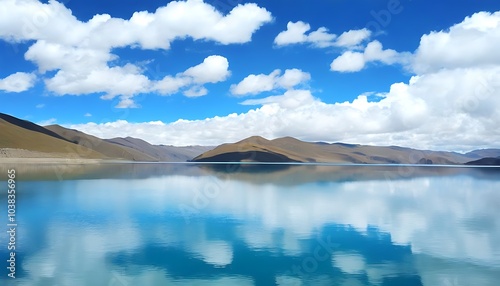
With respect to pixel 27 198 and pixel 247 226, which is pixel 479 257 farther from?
pixel 27 198

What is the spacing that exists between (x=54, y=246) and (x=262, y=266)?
15.0 metres

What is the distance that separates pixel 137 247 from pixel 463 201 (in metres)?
51.1

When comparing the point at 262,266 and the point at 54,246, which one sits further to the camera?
the point at 54,246

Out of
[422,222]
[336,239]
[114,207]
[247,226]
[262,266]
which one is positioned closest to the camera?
[262,266]

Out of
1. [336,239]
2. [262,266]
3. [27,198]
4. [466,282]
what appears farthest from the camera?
[27,198]

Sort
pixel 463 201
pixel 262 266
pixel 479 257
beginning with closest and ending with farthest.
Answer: pixel 262 266, pixel 479 257, pixel 463 201

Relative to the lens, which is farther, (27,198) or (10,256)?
(27,198)

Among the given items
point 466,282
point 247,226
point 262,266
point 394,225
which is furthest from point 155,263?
point 394,225

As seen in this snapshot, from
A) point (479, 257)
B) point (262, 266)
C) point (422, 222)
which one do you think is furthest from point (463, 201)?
point (262, 266)

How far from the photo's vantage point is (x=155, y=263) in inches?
910

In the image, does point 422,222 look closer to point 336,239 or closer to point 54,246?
point 336,239

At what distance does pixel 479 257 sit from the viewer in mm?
25906

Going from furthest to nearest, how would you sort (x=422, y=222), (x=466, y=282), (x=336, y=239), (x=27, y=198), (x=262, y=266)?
(x=27, y=198) → (x=422, y=222) → (x=336, y=239) → (x=262, y=266) → (x=466, y=282)

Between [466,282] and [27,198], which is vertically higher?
[27,198]
